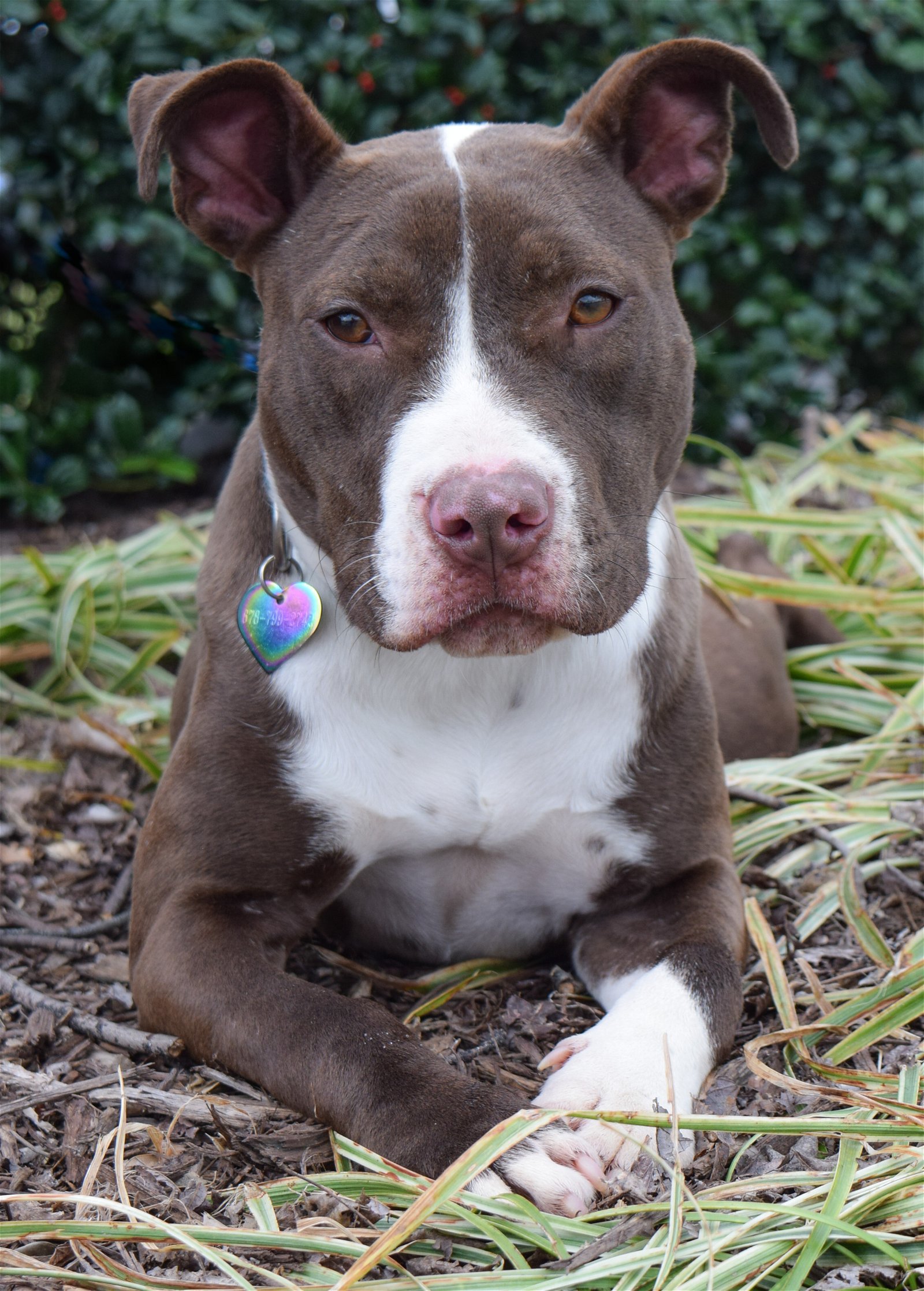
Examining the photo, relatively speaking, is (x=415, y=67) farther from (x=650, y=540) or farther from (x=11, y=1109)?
(x=11, y=1109)

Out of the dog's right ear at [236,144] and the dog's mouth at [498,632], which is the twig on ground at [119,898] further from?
the dog's right ear at [236,144]

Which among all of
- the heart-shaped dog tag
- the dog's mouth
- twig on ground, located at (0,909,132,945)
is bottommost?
twig on ground, located at (0,909,132,945)

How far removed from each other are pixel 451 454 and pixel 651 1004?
104cm

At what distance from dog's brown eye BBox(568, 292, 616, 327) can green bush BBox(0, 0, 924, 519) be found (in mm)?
3054

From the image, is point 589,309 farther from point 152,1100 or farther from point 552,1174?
point 152,1100

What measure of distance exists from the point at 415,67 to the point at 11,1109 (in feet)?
15.2

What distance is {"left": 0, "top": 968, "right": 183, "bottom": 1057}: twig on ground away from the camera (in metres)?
2.72

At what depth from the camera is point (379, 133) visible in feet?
19.4

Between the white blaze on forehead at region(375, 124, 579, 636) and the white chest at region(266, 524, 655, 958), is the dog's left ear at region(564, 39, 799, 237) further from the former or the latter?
the white chest at region(266, 524, 655, 958)

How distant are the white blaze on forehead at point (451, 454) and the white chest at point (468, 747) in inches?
16.2

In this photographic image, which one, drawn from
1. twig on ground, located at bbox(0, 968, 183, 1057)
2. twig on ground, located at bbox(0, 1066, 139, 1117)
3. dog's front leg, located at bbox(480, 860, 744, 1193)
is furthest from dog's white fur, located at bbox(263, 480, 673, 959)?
twig on ground, located at bbox(0, 1066, 139, 1117)

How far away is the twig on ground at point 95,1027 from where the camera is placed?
272 centimetres

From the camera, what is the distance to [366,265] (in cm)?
256

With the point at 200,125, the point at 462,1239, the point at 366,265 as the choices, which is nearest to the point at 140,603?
the point at 200,125
